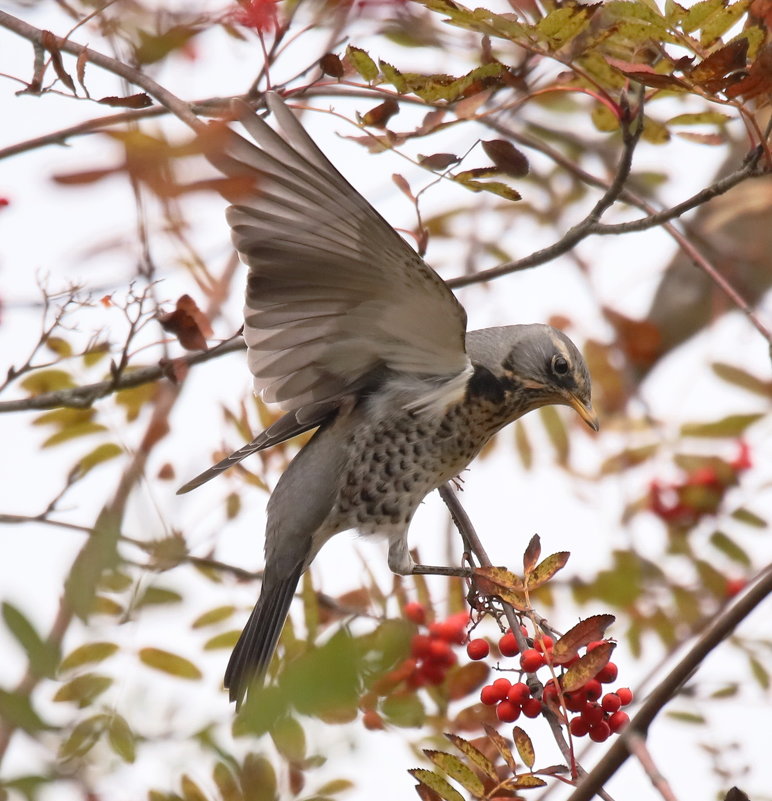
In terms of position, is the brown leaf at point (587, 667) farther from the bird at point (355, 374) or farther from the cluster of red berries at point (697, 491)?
the cluster of red berries at point (697, 491)

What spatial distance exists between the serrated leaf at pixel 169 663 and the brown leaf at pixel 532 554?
781mm

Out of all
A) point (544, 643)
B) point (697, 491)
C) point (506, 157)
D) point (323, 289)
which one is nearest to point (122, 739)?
point (544, 643)

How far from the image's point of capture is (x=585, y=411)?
3.99 meters

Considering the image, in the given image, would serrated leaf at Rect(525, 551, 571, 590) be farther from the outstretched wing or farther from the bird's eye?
the bird's eye

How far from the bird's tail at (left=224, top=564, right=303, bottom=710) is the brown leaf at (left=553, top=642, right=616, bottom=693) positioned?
2.97 feet

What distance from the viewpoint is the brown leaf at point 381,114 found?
118 inches

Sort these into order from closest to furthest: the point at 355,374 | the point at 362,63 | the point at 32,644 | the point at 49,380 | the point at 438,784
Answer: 1. the point at 32,644
2. the point at 438,784
3. the point at 362,63
4. the point at 49,380
5. the point at 355,374

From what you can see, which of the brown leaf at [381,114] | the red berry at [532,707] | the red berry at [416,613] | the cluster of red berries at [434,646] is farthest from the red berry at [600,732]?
the brown leaf at [381,114]

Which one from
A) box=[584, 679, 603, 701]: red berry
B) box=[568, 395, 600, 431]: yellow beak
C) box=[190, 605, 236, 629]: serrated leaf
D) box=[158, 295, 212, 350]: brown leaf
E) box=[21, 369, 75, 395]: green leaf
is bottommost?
box=[584, 679, 603, 701]: red berry

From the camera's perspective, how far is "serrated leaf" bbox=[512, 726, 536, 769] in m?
2.31

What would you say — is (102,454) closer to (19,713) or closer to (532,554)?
(532,554)

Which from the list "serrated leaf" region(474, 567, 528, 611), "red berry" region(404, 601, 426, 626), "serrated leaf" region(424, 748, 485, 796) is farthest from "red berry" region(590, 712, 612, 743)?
"red berry" region(404, 601, 426, 626)

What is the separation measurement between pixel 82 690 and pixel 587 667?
123cm

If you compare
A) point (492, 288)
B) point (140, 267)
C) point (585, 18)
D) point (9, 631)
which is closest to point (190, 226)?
point (9, 631)
